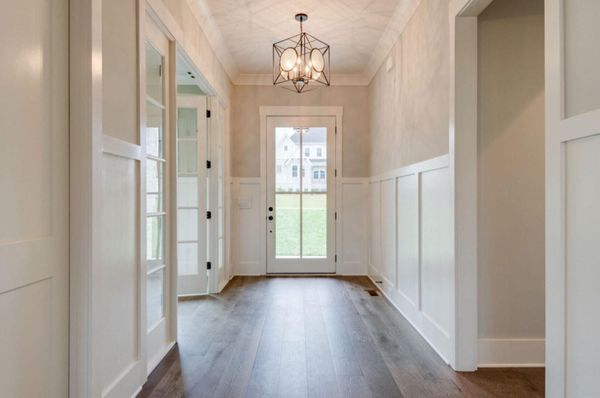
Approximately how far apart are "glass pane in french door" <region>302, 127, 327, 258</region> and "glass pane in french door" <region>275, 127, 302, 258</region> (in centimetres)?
8

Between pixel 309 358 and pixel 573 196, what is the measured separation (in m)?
Answer: 1.81

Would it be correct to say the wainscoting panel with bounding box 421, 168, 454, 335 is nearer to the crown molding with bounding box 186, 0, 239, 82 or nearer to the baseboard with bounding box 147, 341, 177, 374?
the baseboard with bounding box 147, 341, 177, 374

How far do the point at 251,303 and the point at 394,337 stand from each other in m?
1.51

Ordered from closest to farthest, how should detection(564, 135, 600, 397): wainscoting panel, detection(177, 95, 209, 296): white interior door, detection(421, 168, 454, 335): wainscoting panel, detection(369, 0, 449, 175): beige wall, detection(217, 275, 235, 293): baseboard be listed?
detection(564, 135, 600, 397): wainscoting panel
detection(421, 168, 454, 335): wainscoting panel
detection(369, 0, 449, 175): beige wall
detection(177, 95, 209, 296): white interior door
detection(217, 275, 235, 293): baseboard

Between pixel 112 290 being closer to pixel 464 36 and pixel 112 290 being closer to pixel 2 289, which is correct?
pixel 2 289

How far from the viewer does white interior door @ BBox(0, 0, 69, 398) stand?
4.22ft

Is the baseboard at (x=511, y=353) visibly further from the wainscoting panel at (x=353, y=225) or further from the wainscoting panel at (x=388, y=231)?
the wainscoting panel at (x=353, y=225)

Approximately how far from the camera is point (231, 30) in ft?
13.0

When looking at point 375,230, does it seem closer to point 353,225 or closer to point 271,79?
point 353,225

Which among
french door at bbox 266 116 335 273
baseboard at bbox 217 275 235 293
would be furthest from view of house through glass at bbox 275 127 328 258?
baseboard at bbox 217 275 235 293

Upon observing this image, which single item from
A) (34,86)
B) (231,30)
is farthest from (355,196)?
(34,86)

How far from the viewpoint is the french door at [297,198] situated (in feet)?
17.7

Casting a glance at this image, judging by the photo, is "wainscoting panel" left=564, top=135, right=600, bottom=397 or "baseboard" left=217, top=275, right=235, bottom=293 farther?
"baseboard" left=217, top=275, right=235, bottom=293

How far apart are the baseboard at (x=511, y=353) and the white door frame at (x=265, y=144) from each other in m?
3.04
